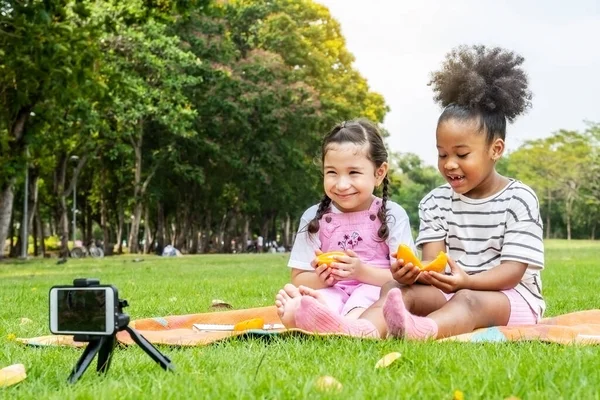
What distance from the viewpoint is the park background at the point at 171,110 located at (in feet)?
47.4

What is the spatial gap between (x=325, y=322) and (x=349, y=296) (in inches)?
38.8

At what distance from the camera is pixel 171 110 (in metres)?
26.1

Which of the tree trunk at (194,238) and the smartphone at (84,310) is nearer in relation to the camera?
the smartphone at (84,310)

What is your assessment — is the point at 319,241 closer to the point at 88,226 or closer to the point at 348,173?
the point at 348,173

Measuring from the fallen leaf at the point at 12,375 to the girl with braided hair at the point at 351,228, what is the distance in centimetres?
204

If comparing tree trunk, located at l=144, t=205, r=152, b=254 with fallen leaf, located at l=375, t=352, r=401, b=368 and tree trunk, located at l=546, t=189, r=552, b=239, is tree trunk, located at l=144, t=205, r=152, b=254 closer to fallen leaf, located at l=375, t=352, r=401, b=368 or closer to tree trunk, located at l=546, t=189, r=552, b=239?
fallen leaf, located at l=375, t=352, r=401, b=368

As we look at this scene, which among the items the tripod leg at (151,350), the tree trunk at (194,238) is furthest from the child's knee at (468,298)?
the tree trunk at (194,238)

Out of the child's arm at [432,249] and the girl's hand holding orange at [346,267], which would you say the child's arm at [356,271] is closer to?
the girl's hand holding orange at [346,267]

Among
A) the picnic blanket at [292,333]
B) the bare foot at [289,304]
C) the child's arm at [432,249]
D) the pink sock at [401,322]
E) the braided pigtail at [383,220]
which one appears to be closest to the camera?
the pink sock at [401,322]

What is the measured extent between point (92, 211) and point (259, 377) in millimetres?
46140

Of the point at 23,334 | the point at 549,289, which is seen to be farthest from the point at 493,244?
the point at 549,289

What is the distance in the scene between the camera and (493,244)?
5.03 metres

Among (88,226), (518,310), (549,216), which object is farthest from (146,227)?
(549,216)

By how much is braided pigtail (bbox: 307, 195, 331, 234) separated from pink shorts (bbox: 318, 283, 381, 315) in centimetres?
39
